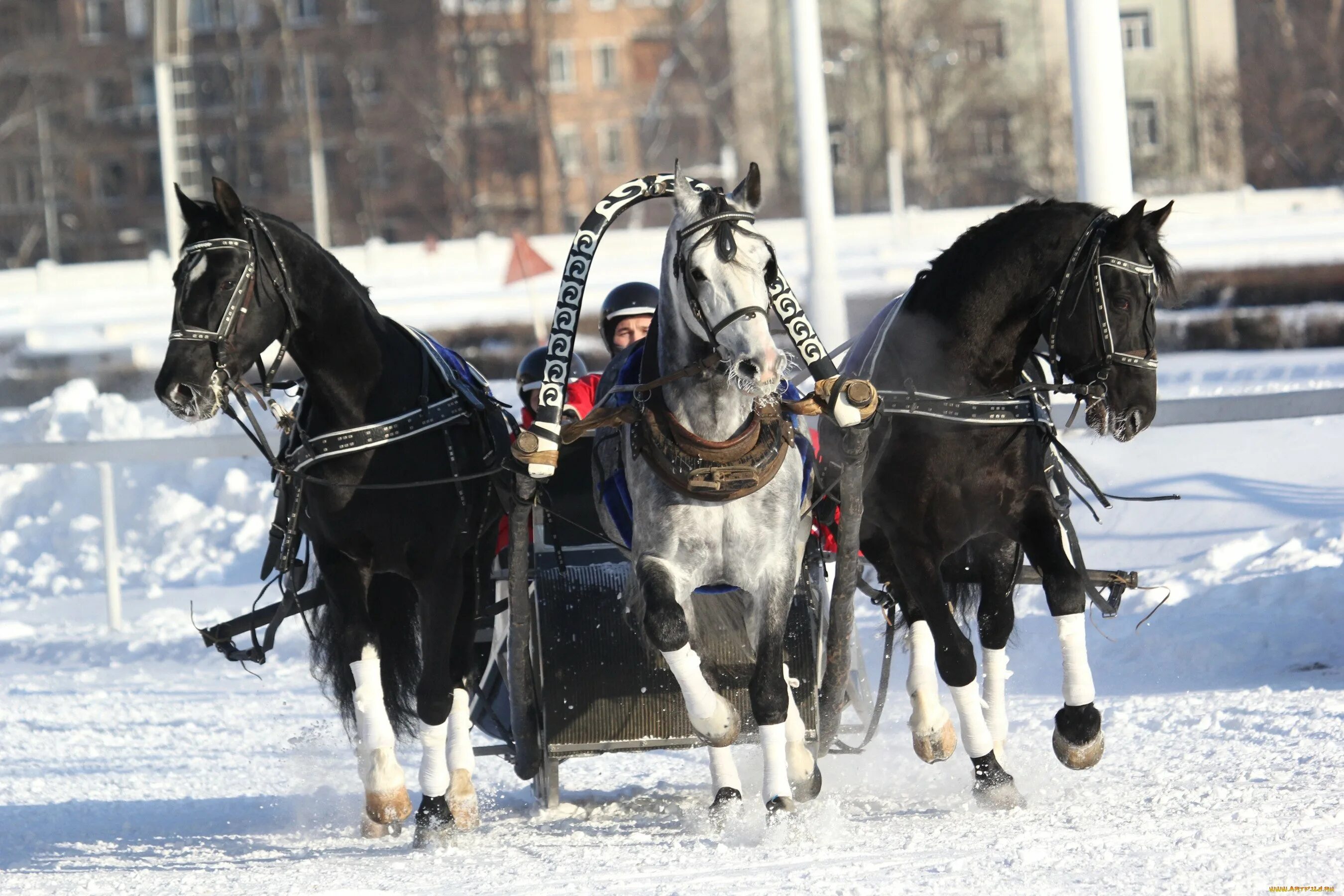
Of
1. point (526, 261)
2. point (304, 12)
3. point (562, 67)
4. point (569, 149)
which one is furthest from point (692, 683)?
point (304, 12)

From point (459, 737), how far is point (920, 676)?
171cm

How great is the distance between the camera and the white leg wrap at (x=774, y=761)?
18.8 ft

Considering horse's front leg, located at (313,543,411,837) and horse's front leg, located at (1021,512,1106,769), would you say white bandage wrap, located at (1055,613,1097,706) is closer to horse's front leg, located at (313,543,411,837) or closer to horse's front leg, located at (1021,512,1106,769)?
horse's front leg, located at (1021,512,1106,769)

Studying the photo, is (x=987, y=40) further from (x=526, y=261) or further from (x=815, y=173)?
(x=526, y=261)

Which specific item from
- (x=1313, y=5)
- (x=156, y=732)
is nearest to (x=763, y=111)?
(x=1313, y=5)

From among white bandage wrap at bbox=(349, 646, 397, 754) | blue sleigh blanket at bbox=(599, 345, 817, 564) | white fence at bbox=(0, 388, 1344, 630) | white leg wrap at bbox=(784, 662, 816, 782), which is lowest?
white leg wrap at bbox=(784, 662, 816, 782)

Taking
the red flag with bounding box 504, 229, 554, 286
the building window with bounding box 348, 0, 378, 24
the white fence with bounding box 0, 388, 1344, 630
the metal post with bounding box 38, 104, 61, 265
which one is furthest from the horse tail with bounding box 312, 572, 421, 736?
the building window with bounding box 348, 0, 378, 24

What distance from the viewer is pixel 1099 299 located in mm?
5914

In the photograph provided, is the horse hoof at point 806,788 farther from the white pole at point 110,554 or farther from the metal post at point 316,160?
the metal post at point 316,160

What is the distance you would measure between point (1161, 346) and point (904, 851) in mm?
→ 15558

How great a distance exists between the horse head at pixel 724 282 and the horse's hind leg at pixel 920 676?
1754 mm

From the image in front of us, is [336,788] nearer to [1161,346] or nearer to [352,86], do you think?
[1161,346]

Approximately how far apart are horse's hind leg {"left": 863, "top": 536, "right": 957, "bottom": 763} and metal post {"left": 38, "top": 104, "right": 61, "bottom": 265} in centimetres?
4484

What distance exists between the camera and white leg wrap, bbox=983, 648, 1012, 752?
6.59 meters
